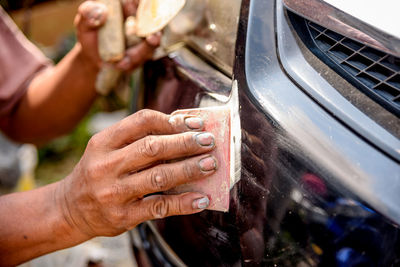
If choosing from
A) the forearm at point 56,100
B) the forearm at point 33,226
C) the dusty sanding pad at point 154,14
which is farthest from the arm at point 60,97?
→ the forearm at point 33,226

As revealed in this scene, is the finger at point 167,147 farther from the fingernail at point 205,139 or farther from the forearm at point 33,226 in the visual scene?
the forearm at point 33,226

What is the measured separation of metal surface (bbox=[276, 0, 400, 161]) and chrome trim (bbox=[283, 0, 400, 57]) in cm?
6

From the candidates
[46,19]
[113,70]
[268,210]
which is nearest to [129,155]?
[268,210]

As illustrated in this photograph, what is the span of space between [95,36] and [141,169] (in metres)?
0.88

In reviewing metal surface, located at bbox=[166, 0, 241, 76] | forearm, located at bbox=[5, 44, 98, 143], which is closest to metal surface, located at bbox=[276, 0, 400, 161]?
metal surface, located at bbox=[166, 0, 241, 76]

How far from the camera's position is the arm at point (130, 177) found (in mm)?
A: 899

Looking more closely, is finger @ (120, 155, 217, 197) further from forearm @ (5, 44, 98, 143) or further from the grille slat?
forearm @ (5, 44, 98, 143)

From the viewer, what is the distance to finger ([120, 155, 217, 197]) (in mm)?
897

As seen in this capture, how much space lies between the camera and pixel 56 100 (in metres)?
Result: 1.98

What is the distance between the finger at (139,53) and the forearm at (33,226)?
1.93 feet

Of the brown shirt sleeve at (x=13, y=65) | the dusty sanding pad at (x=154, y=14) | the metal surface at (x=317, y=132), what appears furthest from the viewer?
the brown shirt sleeve at (x=13, y=65)

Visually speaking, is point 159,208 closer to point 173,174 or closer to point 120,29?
point 173,174

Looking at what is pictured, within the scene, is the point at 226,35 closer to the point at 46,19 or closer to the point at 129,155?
the point at 129,155

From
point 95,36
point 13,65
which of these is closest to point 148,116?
point 95,36
